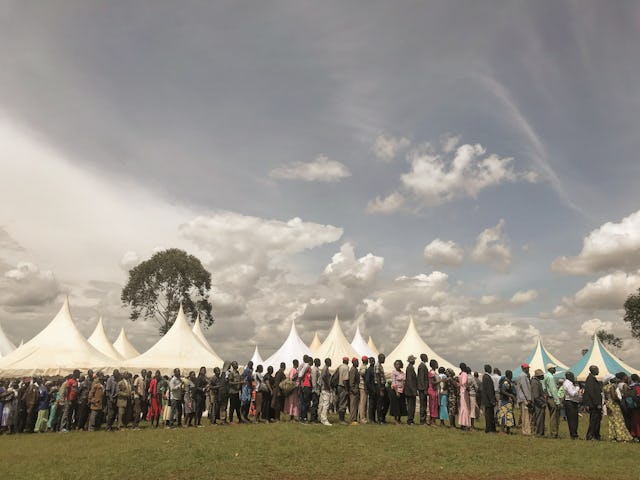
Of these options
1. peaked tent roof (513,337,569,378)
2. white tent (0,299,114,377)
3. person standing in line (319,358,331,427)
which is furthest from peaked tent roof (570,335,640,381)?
white tent (0,299,114,377)

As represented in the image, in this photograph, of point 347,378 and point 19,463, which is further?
point 347,378

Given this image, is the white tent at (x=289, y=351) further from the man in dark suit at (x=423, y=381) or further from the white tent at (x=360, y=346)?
the man in dark suit at (x=423, y=381)

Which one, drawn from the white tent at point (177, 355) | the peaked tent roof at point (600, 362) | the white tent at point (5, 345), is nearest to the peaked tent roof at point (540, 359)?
the peaked tent roof at point (600, 362)

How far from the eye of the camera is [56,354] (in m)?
33.2

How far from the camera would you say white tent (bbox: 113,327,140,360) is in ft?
175

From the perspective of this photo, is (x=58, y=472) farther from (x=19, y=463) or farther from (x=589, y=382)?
(x=589, y=382)

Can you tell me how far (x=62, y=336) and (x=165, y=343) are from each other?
6.65m

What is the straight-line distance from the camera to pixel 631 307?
189 feet

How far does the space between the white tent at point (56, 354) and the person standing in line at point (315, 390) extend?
20.8m

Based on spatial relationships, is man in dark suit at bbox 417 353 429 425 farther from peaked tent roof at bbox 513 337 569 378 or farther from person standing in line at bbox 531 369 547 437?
peaked tent roof at bbox 513 337 569 378

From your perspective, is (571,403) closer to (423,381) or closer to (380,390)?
(423,381)

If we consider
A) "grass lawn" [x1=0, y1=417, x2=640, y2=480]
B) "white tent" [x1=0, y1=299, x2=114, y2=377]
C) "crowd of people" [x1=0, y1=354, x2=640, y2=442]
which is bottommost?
"grass lawn" [x1=0, y1=417, x2=640, y2=480]

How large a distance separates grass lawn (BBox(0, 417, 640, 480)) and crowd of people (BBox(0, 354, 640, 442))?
1.20m

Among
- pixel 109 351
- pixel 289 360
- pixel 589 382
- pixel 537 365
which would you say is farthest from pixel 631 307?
pixel 109 351
